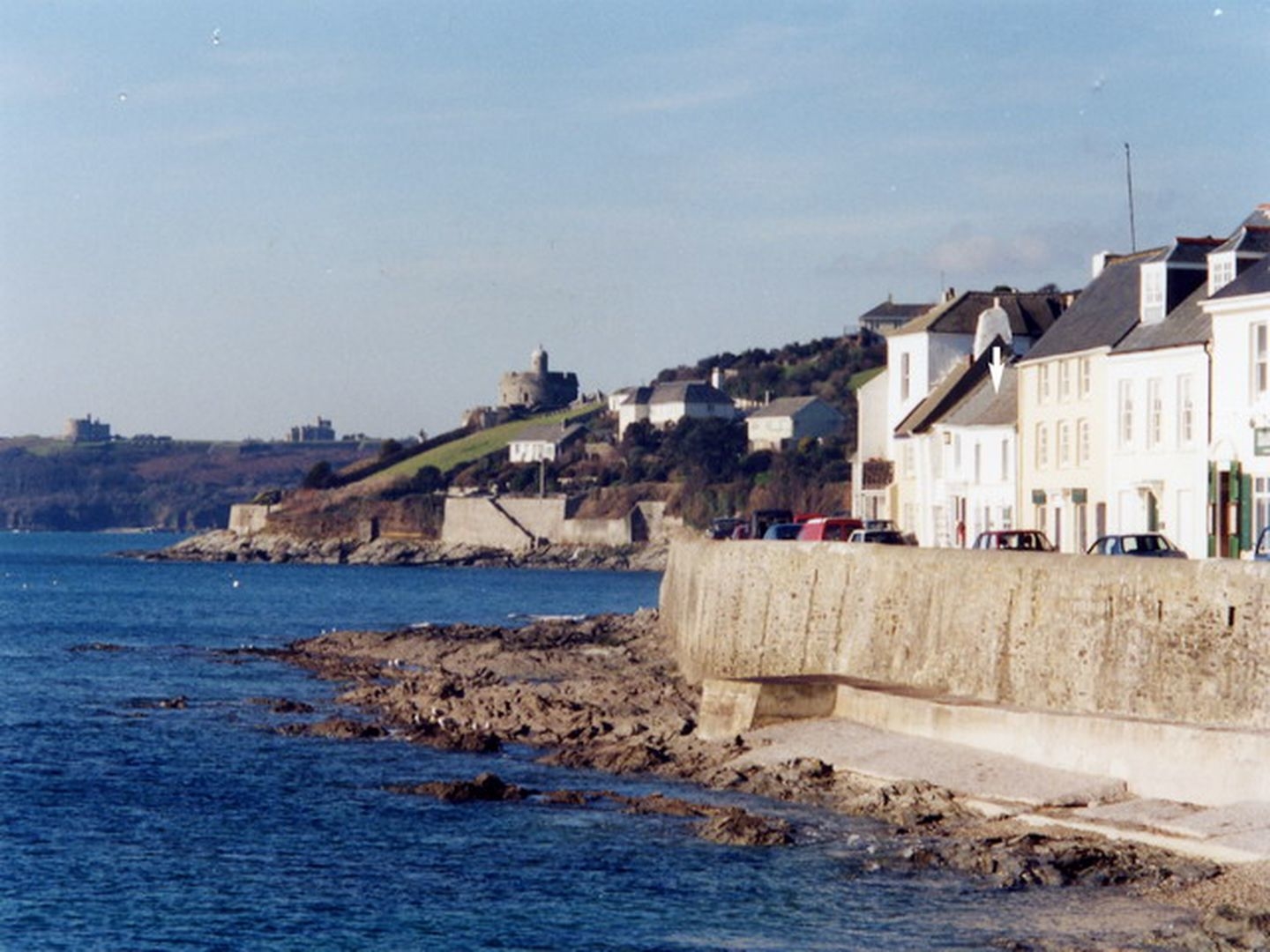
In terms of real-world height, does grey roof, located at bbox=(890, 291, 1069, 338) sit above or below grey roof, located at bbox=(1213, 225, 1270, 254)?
above

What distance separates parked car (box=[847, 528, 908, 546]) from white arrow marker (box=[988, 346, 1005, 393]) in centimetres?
1125

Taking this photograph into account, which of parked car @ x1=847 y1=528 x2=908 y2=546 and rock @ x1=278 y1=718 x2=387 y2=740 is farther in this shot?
parked car @ x1=847 y1=528 x2=908 y2=546

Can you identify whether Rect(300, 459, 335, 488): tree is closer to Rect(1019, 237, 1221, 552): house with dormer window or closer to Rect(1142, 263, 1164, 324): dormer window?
Rect(1019, 237, 1221, 552): house with dormer window

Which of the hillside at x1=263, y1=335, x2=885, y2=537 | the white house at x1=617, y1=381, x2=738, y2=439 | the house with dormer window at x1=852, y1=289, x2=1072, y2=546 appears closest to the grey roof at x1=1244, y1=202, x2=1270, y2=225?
the house with dormer window at x1=852, y1=289, x2=1072, y2=546

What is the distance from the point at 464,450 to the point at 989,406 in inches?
5575

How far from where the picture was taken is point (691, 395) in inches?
6850

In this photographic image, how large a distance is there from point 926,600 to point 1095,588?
17.1 ft

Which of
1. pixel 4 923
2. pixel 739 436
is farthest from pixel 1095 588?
pixel 739 436

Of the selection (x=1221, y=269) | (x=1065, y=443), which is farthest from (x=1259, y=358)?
(x=1065, y=443)

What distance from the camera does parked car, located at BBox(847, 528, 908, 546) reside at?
41.4m

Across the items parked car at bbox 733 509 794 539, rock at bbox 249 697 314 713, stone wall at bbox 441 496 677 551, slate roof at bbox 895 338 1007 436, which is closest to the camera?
rock at bbox 249 697 314 713

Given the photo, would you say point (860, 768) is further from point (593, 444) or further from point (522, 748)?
point (593, 444)

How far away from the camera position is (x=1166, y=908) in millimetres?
19938

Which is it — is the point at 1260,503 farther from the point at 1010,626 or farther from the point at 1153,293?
the point at 1010,626
